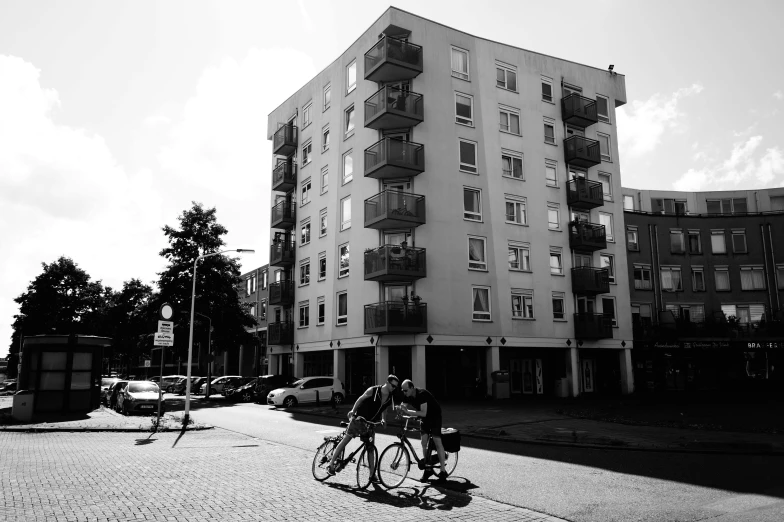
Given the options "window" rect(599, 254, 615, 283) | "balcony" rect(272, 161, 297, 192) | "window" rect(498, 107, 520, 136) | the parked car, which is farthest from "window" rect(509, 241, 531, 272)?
the parked car

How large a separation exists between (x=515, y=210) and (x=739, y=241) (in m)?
23.3

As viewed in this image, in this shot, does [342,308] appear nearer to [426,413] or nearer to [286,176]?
[286,176]

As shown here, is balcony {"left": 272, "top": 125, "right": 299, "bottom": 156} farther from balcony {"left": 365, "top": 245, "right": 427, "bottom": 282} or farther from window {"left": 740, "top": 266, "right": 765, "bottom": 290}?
window {"left": 740, "top": 266, "right": 765, "bottom": 290}

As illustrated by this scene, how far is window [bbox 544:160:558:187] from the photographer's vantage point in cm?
3734

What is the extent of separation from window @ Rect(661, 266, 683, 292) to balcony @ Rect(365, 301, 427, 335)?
2437 cm

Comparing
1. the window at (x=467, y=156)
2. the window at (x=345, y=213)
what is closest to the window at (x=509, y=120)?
the window at (x=467, y=156)

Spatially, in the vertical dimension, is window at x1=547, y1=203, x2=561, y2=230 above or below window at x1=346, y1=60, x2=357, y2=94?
below

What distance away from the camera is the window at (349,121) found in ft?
118

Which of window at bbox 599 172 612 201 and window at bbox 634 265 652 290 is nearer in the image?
window at bbox 599 172 612 201

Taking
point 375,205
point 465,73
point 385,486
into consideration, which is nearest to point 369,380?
point 375,205

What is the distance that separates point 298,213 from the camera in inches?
1650

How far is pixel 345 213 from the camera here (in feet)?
117

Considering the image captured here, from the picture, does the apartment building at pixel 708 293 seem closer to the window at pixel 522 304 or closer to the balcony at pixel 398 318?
the window at pixel 522 304

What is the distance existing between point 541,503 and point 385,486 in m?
2.46
